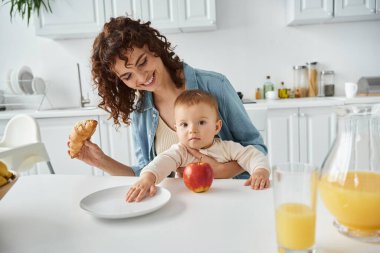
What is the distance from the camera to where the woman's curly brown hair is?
3.95ft

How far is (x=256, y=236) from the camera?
1.94ft

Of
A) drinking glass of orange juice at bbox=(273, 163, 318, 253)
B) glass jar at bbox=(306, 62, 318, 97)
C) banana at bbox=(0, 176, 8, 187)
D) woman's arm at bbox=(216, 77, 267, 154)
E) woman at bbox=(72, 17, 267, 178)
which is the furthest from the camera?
glass jar at bbox=(306, 62, 318, 97)

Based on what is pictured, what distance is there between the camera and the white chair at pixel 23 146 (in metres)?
1.84

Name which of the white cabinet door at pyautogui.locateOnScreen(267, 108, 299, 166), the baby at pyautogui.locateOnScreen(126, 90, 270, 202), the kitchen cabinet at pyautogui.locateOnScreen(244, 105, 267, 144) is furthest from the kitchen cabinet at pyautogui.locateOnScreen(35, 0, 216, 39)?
the baby at pyautogui.locateOnScreen(126, 90, 270, 202)

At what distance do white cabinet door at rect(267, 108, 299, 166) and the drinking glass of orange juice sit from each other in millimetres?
2170

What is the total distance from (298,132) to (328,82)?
0.85 m

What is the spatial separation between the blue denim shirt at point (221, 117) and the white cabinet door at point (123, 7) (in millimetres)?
1607

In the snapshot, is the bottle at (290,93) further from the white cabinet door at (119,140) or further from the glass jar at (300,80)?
the white cabinet door at (119,140)

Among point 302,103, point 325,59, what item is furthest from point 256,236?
point 325,59

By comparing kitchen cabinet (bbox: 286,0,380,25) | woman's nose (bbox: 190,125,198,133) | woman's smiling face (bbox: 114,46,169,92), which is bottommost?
woman's nose (bbox: 190,125,198,133)

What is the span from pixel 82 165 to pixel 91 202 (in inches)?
83.9

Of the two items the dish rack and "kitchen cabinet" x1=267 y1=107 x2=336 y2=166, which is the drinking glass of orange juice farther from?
the dish rack

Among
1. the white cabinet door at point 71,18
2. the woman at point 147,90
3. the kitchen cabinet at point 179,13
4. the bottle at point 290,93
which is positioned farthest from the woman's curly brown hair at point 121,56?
the bottle at point 290,93

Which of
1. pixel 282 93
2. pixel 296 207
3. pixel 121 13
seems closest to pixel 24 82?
pixel 121 13
